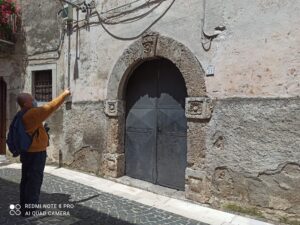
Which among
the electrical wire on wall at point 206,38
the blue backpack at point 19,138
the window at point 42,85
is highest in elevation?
the electrical wire on wall at point 206,38

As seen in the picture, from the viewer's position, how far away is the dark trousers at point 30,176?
3777mm

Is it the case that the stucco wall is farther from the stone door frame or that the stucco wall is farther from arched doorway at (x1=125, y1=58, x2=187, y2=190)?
the stone door frame

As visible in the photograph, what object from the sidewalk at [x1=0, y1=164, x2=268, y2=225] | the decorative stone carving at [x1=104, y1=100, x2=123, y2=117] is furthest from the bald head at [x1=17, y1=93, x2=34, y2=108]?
the decorative stone carving at [x1=104, y1=100, x2=123, y2=117]

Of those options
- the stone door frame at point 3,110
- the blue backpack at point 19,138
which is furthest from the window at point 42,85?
the blue backpack at point 19,138

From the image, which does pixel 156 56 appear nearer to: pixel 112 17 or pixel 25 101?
pixel 112 17

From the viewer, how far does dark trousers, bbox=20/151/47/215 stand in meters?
3.78

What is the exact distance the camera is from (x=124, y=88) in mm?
5602

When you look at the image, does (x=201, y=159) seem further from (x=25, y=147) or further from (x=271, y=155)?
(x=25, y=147)

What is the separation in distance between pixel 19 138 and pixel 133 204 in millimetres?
1772

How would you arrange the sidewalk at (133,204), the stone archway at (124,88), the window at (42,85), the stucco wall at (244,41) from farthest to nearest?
1. the window at (42,85)
2. the stone archway at (124,88)
3. the sidewalk at (133,204)
4. the stucco wall at (244,41)

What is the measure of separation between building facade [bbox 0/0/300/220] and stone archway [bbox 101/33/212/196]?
17mm

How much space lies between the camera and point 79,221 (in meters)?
3.73

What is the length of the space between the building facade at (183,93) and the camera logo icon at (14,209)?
1829mm

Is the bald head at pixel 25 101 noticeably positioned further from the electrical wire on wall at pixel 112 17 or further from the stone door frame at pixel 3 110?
the stone door frame at pixel 3 110
